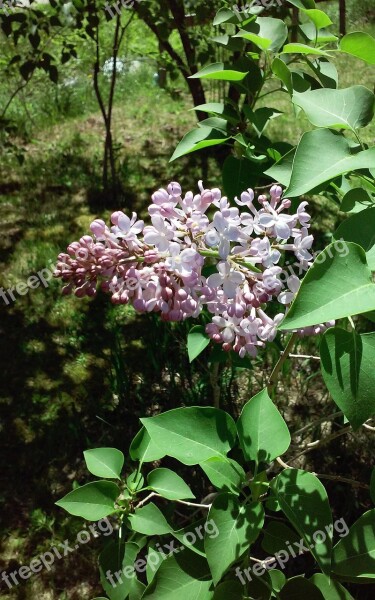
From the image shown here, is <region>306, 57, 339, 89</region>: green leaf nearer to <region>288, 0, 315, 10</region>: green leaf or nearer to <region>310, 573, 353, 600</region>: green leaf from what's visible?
<region>288, 0, 315, 10</region>: green leaf

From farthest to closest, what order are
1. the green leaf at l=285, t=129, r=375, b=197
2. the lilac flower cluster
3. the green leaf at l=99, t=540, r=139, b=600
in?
the green leaf at l=99, t=540, r=139, b=600 → the lilac flower cluster → the green leaf at l=285, t=129, r=375, b=197

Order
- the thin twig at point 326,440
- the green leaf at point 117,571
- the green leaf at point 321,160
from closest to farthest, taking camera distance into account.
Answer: the green leaf at point 321,160, the green leaf at point 117,571, the thin twig at point 326,440

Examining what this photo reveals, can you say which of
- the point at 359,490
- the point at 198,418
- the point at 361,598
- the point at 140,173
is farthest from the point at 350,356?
the point at 140,173

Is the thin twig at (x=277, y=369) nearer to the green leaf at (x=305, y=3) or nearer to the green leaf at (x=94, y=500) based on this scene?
the green leaf at (x=94, y=500)

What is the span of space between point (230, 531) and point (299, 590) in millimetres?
259

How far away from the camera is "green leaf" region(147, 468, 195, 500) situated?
1264 millimetres

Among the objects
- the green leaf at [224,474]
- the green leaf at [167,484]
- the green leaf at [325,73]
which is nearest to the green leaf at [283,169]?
the green leaf at [325,73]

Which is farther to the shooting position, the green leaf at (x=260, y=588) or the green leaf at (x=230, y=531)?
the green leaf at (x=260, y=588)

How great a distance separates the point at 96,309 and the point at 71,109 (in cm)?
304

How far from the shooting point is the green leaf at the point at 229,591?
3.71ft

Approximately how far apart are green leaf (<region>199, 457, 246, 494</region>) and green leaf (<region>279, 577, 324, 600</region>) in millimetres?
219

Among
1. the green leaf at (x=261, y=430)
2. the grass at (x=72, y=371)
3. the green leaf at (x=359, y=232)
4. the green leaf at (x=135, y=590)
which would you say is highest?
the green leaf at (x=359, y=232)

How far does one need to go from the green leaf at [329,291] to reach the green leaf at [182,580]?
641 millimetres

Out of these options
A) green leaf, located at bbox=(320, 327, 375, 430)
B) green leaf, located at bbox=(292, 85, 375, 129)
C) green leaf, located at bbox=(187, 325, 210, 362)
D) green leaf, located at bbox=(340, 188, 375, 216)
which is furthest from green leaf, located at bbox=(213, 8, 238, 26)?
green leaf, located at bbox=(320, 327, 375, 430)
